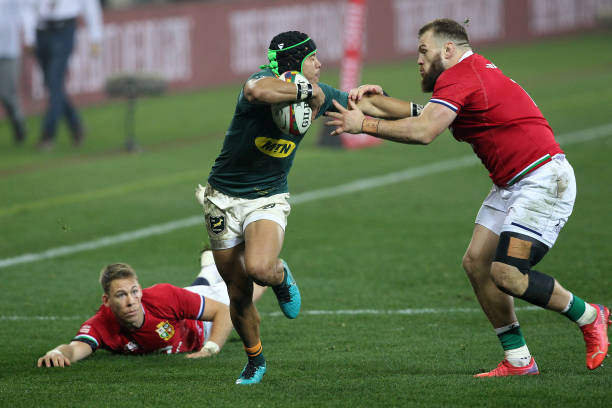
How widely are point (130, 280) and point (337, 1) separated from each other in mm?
20724

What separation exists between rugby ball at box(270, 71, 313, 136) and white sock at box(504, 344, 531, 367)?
196 cm

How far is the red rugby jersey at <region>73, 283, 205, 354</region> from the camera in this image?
7164mm

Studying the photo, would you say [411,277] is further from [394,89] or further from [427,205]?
[394,89]

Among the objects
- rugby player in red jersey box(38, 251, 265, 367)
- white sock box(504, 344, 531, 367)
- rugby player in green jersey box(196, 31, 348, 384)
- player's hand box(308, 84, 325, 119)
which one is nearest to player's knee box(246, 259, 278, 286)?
rugby player in green jersey box(196, 31, 348, 384)

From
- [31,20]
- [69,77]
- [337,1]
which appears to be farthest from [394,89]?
[31,20]

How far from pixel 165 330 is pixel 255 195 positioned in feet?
4.62

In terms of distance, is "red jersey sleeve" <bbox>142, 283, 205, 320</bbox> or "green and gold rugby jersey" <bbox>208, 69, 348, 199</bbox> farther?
"red jersey sleeve" <bbox>142, 283, 205, 320</bbox>

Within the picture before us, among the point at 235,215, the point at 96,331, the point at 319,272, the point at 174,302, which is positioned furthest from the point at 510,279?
the point at 319,272

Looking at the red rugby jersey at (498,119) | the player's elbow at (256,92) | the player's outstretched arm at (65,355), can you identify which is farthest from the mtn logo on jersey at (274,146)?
the player's outstretched arm at (65,355)

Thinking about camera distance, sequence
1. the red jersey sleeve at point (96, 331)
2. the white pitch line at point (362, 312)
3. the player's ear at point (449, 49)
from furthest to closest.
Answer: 1. the white pitch line at point (362, 312)
2. the red jersey sleeve at point (96, 331)
3. the player's ear at point (449, 49)

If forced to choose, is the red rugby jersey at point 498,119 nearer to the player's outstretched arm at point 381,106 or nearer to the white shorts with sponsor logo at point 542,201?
the white shorts with sponsor logo at point 542,201

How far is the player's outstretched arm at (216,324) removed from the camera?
7285 millimetres

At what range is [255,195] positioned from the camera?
21.3 ft

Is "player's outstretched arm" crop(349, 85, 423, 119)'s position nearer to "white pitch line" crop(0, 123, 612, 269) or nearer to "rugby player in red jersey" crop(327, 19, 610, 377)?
"rugby player in red jersey" crop(327, 19, 610, 377)
